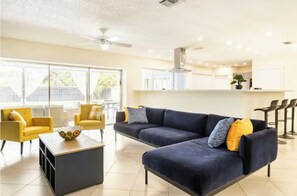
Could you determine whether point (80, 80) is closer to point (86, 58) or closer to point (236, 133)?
point (86, 58)

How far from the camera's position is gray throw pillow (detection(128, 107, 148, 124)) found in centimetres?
441

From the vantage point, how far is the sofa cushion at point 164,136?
3148 millimetres

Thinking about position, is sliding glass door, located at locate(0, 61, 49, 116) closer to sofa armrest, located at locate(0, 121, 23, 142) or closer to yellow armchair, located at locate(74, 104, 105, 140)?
yellow armchair, located at locate(74, 104, 105, 140)

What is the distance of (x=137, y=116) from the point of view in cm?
446

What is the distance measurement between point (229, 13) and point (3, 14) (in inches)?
159

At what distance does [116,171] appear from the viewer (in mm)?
2951

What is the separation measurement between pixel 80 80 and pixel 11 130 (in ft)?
10.6

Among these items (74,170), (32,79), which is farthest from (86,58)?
(74,170)

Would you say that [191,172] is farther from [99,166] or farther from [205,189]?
[99,166]

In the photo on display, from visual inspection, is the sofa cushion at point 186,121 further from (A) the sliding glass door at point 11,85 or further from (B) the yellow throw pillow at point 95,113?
(A) the sliding glass door at point 11,85

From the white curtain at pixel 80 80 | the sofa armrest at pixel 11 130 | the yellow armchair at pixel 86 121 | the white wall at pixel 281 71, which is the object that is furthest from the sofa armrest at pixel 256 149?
the white wall at pixel 281 71

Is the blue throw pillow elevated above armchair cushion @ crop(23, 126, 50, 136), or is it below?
above

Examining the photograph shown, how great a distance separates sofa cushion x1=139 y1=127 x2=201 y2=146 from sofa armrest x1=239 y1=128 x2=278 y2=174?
1.08 meters

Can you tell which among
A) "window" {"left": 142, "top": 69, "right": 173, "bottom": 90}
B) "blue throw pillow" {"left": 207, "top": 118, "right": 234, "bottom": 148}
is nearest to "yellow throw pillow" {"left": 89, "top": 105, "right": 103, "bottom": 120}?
"window" {"left": 142, "top": 69, "right": 173, "bottom": 90}
